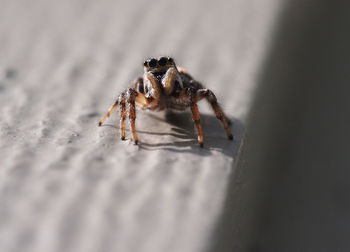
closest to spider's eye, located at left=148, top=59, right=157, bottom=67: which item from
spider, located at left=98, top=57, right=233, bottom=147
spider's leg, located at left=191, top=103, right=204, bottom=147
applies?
spider, located at left=98, top=57, right=233, bottom=147

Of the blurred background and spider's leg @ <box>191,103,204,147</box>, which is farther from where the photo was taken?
spider's leg @ <box>191,103,204,147</box>

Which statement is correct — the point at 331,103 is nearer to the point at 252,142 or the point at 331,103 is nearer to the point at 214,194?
the point at 252,142

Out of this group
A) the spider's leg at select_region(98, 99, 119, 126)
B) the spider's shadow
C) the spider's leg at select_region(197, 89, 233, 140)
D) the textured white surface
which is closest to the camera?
the textured white surface

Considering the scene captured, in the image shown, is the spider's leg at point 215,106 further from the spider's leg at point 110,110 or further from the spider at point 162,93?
the spider's leg at point 110,110

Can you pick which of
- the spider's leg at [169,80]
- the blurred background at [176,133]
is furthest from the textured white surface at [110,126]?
the spider's leg at [169,80]

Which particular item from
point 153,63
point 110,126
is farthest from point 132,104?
point 153,63

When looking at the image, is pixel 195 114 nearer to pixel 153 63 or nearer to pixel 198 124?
pixel 198 124

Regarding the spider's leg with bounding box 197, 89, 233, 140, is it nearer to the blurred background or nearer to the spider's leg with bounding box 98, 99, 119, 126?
the blurred background
